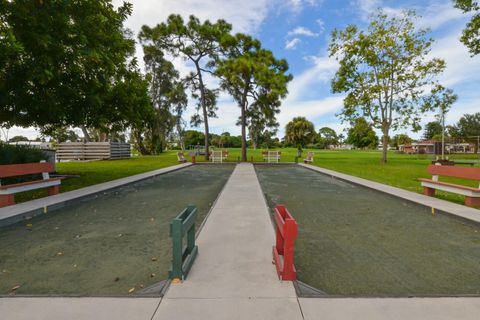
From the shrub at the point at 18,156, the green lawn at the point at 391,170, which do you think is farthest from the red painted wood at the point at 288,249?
the shrub at the point at 18,156

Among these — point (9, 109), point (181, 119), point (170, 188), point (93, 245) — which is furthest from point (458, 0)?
point (181, 119)

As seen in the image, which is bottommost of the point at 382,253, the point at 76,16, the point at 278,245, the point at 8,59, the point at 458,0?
the point at 382,253

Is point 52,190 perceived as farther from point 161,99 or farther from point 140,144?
point 140,144

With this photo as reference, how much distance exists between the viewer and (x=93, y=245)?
14.2 feet

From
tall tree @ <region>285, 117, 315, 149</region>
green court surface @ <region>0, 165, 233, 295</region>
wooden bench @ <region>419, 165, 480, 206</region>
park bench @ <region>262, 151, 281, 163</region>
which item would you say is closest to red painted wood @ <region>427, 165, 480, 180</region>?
wooden bench @ <region>419, 165, 480, 206</region>

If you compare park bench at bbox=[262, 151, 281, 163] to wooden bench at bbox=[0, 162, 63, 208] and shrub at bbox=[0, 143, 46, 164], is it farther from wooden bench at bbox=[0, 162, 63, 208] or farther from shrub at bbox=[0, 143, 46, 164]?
wooden bench at bbox=[0, 162, 63, 208]

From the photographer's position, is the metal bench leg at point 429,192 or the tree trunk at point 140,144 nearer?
the metal bench leg at point 429,192

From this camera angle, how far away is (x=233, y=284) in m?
2.91

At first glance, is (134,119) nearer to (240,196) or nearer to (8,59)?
(8,59)

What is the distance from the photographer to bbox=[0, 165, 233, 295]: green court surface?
3.09m

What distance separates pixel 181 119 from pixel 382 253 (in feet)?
132

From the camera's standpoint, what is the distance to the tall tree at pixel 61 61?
788 centimetres

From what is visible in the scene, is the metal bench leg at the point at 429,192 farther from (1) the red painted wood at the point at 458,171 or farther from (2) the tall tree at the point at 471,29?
(2) the tall tree at the point at 471,29

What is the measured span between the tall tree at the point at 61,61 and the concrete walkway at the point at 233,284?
23.1ft
